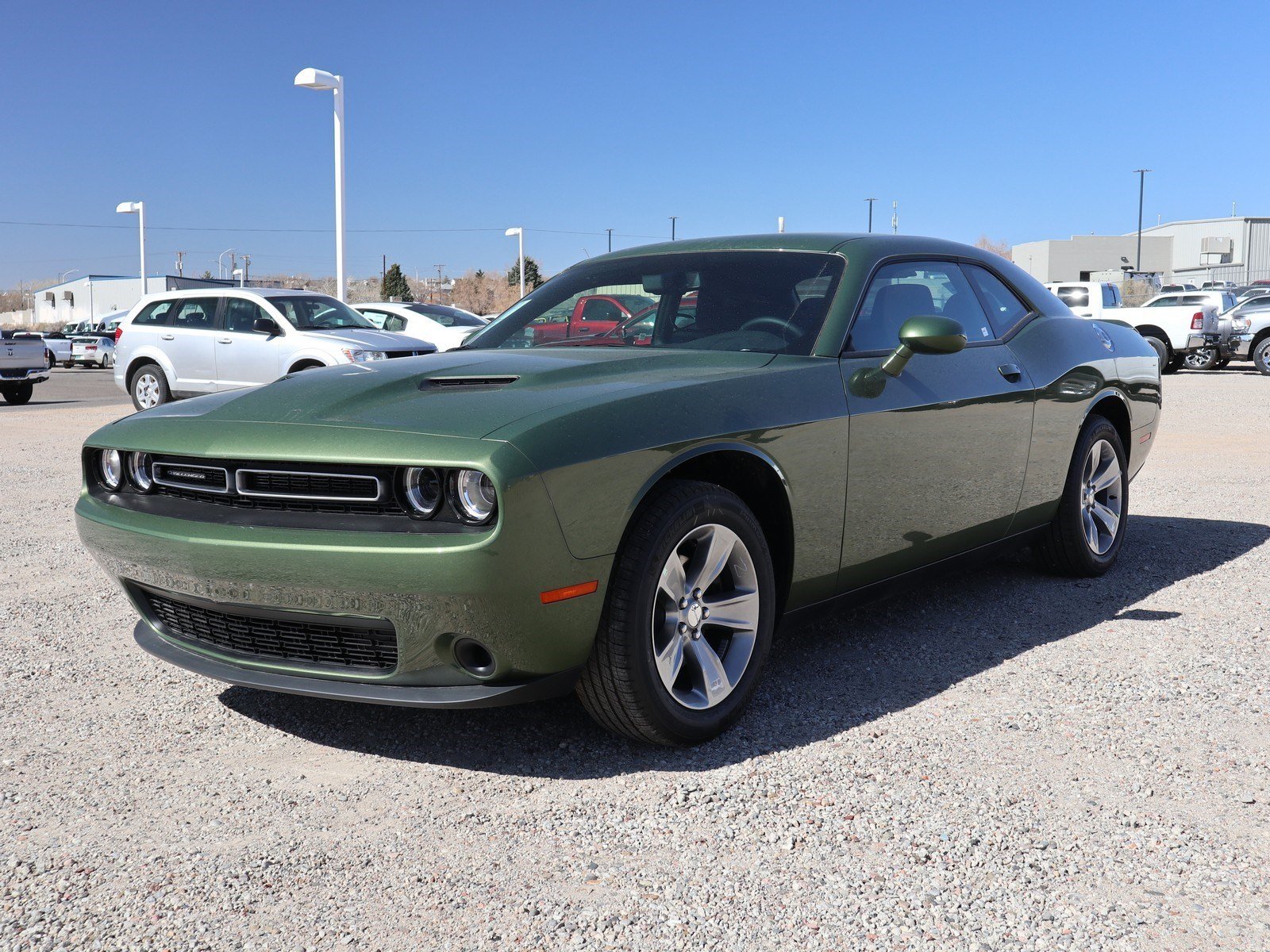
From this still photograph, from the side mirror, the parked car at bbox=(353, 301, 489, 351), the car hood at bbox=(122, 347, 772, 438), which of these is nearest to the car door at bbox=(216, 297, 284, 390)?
the parked car at bbox=(353, 301, 489, 351)

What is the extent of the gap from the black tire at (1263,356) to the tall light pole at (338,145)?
1721cm

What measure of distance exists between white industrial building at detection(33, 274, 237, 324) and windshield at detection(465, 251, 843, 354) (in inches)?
3229

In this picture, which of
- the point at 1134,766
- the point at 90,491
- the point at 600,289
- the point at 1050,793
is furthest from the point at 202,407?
the point at 1134,766

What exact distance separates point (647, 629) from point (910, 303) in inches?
71.5

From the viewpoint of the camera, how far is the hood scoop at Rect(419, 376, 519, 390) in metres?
3.35

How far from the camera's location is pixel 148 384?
50.0 feet

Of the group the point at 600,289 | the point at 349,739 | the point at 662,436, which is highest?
the point at 600,289

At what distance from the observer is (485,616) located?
2791mm

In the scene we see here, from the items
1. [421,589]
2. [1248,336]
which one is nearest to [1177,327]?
[1248,336]

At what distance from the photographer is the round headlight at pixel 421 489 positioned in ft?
9.36

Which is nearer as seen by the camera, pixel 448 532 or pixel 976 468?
pixel 448 532

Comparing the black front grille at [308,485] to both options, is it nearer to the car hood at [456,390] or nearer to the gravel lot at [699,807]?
the car hood at [456,390]

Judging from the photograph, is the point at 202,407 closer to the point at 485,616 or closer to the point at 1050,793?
the point at 485,616

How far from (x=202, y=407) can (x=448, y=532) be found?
1060 millimetres
